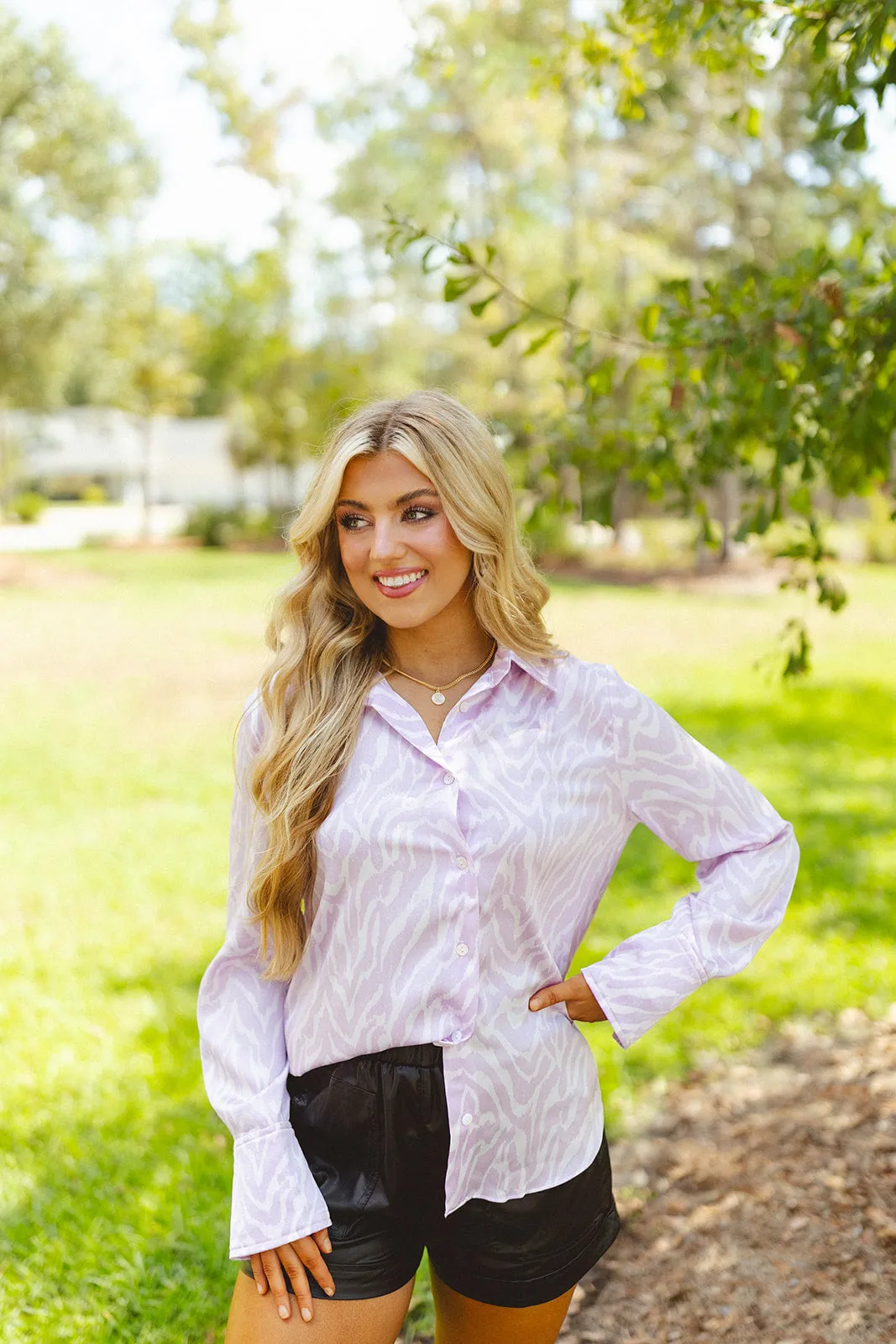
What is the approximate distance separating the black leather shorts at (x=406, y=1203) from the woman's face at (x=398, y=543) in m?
0.80

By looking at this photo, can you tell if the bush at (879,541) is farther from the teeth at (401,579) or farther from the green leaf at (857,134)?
the teeth at (401,579)

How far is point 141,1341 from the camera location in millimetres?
3105

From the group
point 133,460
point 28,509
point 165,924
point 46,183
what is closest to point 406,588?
point 165,924

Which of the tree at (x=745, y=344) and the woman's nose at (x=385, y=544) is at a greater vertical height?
the tree at (x=745, y=344)

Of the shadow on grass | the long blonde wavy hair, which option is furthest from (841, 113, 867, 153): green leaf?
the shadow on grass

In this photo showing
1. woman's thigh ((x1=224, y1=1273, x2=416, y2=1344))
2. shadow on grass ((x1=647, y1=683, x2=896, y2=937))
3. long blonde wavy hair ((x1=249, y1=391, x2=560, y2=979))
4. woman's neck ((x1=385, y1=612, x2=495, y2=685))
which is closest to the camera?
woman's thigh ((x1=224, y1=1273, x2=416, y2=1344))

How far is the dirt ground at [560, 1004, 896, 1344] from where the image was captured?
3053mm

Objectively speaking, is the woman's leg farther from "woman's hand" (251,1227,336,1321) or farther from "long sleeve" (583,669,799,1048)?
"long sleeve" (583,669,799,1048)

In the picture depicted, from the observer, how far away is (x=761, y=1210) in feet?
11.5

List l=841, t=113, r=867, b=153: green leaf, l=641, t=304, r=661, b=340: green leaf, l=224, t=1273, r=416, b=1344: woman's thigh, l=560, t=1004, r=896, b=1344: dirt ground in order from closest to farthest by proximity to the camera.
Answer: l=224, t=1273, r=416, b=1344: woman's thigh → l=841, t=113, r=867, b=153: green leaf → l=560, t=1004, r=896, b=1344: dirt ground → l=641, t=304, r=661, b=340: green leaf

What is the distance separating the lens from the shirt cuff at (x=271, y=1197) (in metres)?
1.94

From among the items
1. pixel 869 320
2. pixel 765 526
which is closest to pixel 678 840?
pixel 765 526

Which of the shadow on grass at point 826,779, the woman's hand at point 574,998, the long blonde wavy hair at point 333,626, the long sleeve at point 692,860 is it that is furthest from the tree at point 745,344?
the shadow on grass at point 826,779

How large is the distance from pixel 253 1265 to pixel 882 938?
14.1 feet
